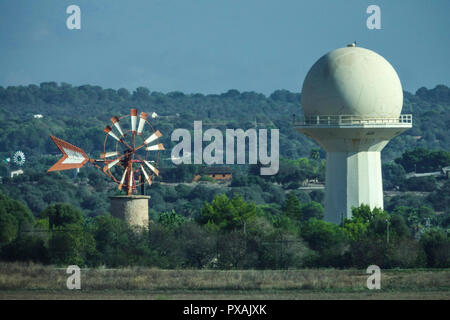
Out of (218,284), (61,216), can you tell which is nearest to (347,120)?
(218,284)

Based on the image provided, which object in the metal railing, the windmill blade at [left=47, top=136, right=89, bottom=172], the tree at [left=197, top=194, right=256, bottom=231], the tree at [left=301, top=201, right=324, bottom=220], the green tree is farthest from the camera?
the tree at [left=301, top=201, right=324, bottom=220]

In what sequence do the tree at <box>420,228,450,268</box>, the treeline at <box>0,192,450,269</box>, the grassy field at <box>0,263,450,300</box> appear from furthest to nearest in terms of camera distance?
the tree at <box>420,228,450,268</box> → the treeline at <box>0,192,450,269</box> → the grassy field at <box>0,263,450,300</box>

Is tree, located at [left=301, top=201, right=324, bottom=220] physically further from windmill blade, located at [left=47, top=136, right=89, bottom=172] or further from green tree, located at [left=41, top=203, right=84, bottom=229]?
windmill blade, located at [left=47, top=136, right=89, bottom=172]

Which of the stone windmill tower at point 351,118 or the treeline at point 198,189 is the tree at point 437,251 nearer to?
the stone windmill tower at point 351,118

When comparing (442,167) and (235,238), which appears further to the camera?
(442,167)

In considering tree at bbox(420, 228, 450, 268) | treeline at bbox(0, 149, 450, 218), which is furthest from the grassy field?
treeline at bbox(0, 149, 450, 218)
